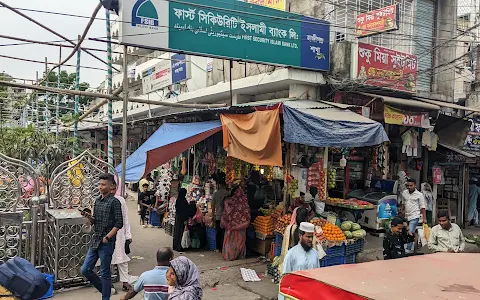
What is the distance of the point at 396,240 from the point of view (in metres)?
5.43

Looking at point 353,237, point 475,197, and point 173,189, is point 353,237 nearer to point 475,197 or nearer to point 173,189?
point 173,189

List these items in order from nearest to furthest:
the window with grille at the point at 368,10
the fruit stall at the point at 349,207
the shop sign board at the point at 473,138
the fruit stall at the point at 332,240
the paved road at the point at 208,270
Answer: the paved road at the point at 208,270 → the fruit stall at the point at 332,240 → the fruit stall at the point at 349,207 → the window with grille at the point at 368,10 → the shop sign board at the point at 473,138

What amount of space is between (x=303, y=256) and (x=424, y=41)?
9.66m

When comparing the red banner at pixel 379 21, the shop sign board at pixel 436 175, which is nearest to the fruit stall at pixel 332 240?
the red banner at pixel 379 21

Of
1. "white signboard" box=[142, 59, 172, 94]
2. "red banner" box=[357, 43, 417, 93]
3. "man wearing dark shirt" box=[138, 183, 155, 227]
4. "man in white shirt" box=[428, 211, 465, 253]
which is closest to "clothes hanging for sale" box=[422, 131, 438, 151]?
"red banner" box=[357, 43, 417, 93]

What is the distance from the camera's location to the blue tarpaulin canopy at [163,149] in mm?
7250

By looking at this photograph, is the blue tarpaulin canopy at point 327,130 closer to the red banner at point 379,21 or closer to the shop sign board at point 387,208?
the red banner at point 379,21

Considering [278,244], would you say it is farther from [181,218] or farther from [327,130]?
[181,218]

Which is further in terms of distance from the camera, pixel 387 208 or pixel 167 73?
pixel 167 73

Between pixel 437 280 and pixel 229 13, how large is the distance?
7.06 metres

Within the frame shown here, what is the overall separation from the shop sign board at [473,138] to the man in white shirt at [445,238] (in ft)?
22.1

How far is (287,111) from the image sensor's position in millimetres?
6672

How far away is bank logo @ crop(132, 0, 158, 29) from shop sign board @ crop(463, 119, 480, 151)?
9263mm

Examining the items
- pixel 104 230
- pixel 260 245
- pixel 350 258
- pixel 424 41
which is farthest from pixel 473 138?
pixel 104 230
